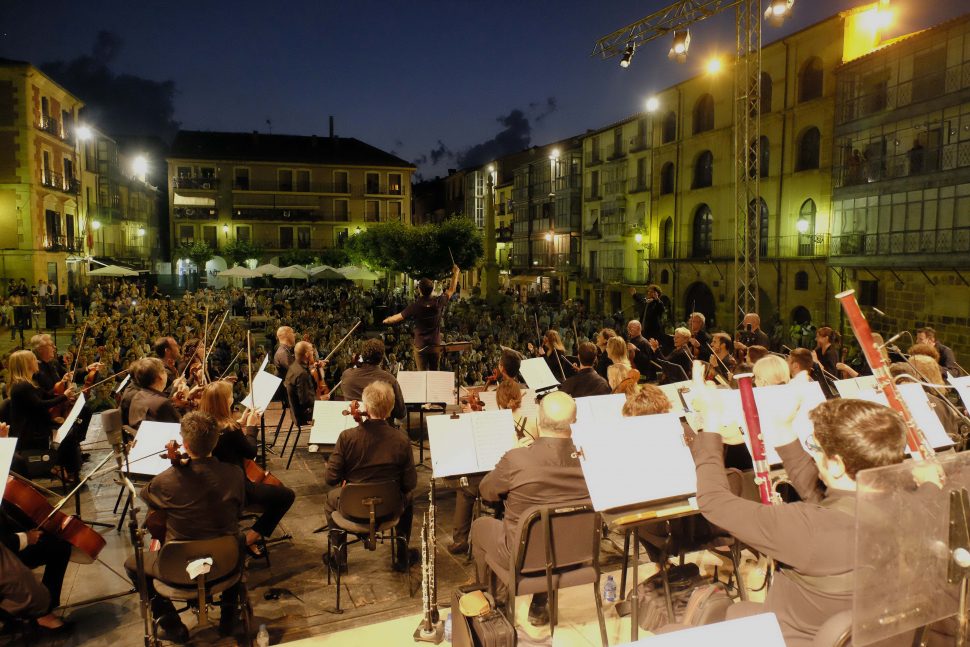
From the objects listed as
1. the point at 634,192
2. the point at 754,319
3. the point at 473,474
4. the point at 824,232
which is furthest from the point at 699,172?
the point at 473,474

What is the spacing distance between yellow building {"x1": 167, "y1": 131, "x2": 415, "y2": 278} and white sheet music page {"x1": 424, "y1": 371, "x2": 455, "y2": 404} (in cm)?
4451

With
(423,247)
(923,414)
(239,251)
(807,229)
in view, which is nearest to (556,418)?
(923,414)

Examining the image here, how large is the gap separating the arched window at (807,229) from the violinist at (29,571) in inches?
978

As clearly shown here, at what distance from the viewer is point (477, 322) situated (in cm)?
1847

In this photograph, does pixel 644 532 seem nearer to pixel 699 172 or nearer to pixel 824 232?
pixel 824 232

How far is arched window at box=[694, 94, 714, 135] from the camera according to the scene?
29.1 meters

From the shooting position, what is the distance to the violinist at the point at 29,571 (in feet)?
11.5

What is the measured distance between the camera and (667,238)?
32.2m

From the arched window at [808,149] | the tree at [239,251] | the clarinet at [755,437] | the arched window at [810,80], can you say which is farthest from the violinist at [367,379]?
the tree at [239,251]

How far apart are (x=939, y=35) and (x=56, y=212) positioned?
35.7 m

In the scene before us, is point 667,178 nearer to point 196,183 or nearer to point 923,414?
point 923,414

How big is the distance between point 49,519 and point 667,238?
30909mm

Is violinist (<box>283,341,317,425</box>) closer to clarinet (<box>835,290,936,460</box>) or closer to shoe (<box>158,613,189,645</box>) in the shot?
shoe (<box>158,613,189,645</box>)

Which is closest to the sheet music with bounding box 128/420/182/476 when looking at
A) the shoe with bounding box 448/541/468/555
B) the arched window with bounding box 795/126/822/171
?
the shoe with bounding box 448/541/468/555
